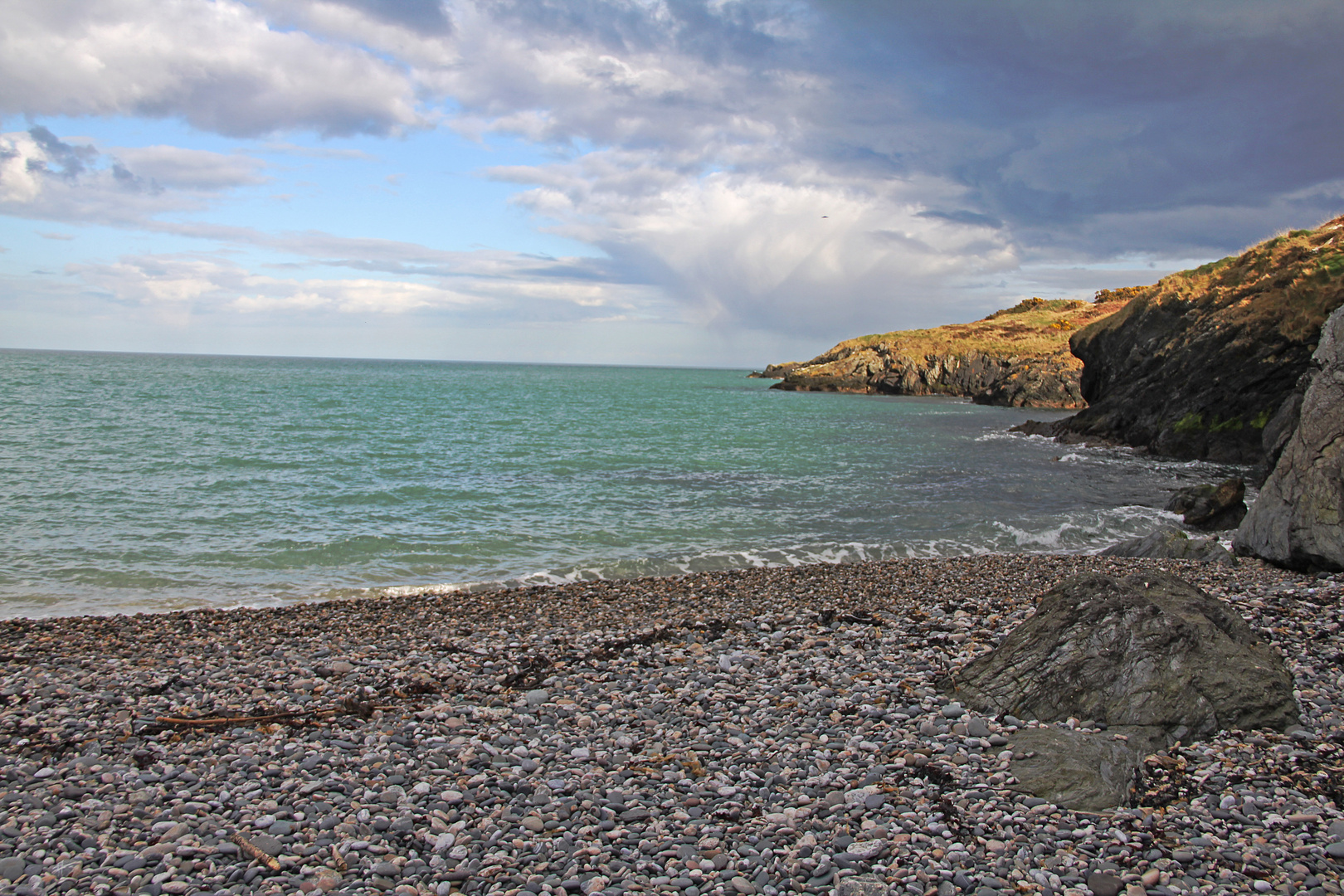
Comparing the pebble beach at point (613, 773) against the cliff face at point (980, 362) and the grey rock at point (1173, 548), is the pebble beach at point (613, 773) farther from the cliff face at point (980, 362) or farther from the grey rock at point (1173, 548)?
the cliff face at point (980, 362)

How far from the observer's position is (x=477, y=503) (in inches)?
917

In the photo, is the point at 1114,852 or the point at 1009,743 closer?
the point at 1114,852

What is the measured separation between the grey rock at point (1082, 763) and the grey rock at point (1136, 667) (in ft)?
1.05

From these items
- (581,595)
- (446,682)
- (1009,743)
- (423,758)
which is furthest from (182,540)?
(1009,743)

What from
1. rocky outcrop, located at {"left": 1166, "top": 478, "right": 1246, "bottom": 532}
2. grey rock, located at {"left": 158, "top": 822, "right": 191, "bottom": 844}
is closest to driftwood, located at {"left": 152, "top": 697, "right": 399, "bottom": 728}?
grey rock, located at {"left": 158, "top": 822, "right": 191, "bottom": 844}

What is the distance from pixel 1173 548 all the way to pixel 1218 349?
1014 inches

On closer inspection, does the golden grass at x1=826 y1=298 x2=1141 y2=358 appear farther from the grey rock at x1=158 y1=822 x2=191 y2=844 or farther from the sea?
the grey rock at x1=158 y1=822 x2=191 y2=844

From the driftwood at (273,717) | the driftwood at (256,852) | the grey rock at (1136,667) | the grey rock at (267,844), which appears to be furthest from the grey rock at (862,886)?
the driftwood at (273,717)

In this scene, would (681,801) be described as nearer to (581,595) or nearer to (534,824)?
(534,824)

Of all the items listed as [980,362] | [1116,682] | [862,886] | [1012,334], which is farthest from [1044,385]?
[862,886]

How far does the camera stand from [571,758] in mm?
6770

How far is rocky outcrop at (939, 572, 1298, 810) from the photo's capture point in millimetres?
6082

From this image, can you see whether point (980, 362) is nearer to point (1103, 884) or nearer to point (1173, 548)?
point (1173, 548)

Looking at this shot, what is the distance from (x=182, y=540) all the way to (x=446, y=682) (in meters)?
13.3
